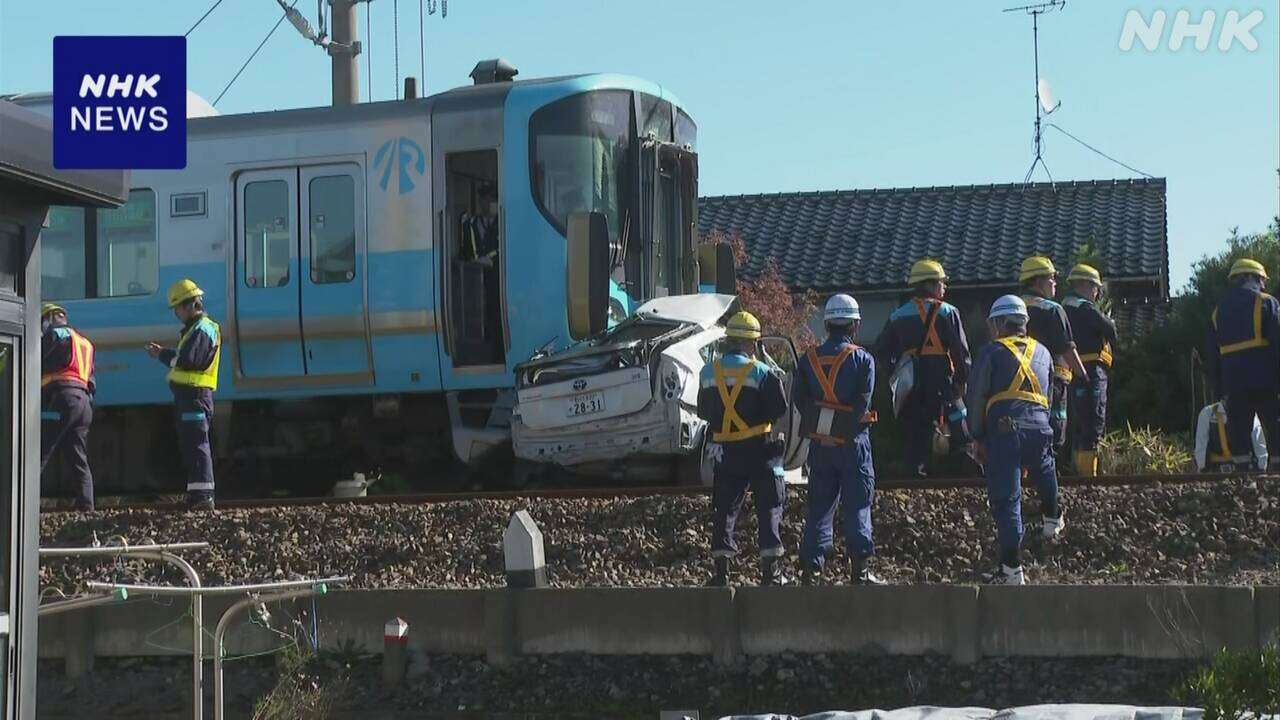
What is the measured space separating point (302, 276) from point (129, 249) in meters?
1.74

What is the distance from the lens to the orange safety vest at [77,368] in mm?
13055

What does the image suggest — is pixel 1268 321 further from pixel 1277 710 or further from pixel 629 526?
pixel 1277 710

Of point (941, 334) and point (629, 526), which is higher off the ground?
point (941, 334)

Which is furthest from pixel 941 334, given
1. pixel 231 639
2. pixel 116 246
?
pixel 116 246

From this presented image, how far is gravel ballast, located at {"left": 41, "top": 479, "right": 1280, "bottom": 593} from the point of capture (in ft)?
34.9

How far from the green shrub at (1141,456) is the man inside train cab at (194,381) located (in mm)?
7483

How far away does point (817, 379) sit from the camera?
400 inches

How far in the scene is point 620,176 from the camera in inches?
563

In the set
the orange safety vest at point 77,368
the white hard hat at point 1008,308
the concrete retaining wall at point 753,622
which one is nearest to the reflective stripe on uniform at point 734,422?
the concrete retaining wall at point 753,622

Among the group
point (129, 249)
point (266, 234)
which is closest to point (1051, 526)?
point (266, 234)

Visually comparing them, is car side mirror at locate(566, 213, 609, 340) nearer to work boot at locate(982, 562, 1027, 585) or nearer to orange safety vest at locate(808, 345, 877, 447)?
orange safety vest at locate(808, 345, 877, 447)

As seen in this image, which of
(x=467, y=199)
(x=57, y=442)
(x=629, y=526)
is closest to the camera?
(x=629, y=526)

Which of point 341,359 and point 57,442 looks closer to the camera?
point 57,442

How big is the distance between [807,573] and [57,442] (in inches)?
231
